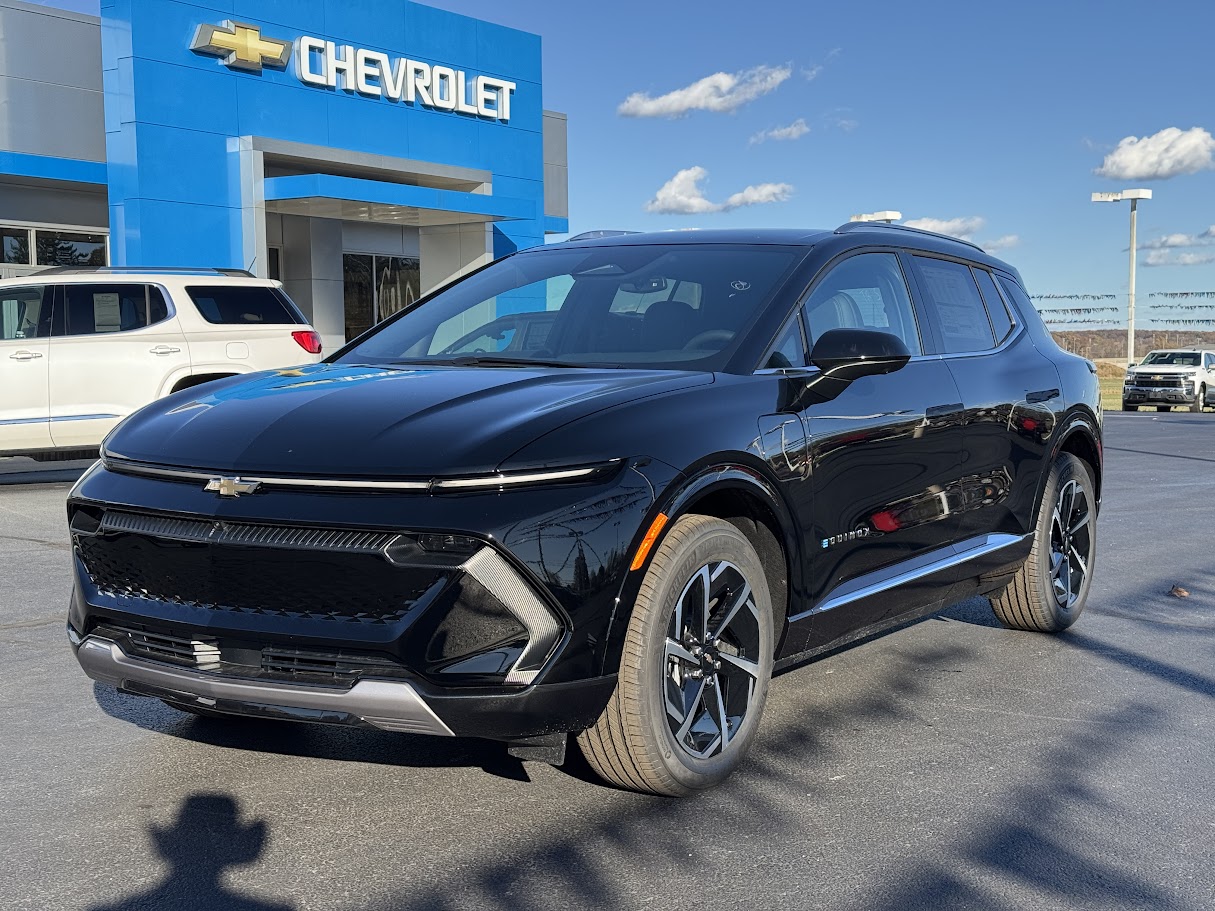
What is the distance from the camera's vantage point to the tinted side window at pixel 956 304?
5.63m

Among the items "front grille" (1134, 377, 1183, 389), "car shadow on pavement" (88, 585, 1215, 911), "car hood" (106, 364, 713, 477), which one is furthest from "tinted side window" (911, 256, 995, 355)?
"front grille" (1134, 377, 1183, 389)

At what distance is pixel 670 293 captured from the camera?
4926mm

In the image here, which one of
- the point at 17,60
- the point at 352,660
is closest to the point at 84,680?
the point at 352,660

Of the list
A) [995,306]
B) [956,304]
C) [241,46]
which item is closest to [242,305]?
[995,306]

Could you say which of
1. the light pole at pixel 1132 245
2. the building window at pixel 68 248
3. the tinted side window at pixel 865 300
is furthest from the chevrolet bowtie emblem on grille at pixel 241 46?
the light pole at pixel 1132 245

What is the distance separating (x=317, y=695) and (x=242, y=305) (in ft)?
34.8

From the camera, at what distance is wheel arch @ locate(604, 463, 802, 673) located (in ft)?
12.0

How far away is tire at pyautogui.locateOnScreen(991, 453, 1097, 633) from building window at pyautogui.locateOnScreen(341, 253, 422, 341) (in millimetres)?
26509

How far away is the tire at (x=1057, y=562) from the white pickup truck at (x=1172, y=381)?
33963mm

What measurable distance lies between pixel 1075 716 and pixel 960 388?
135 centimetres

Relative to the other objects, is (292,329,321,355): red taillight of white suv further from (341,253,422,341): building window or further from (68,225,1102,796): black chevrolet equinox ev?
(341,253,422,341): building window

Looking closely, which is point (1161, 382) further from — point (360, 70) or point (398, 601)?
point (398, 601)

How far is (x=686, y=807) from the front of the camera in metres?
3.96

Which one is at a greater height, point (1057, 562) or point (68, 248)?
point (68, 248)
